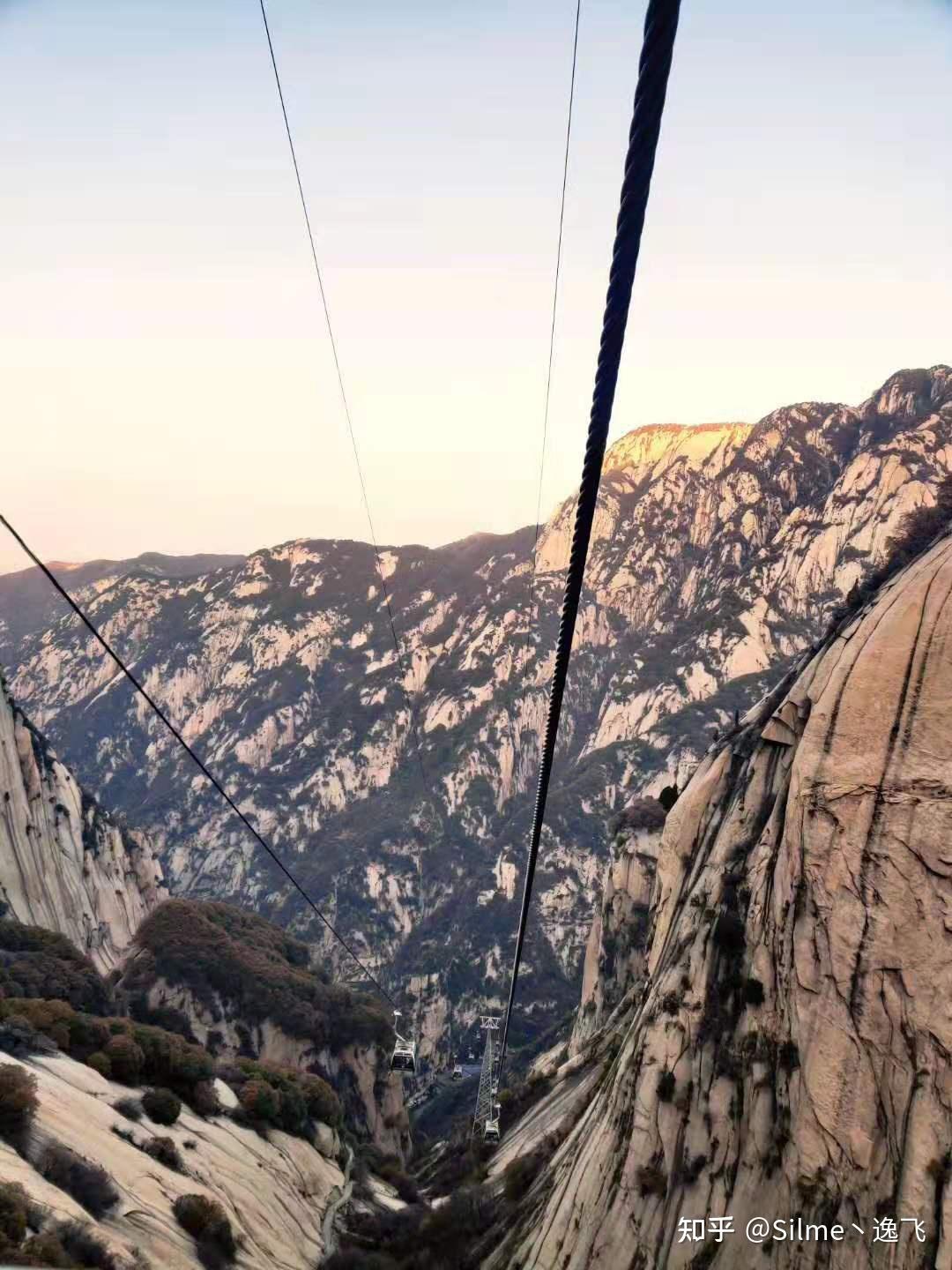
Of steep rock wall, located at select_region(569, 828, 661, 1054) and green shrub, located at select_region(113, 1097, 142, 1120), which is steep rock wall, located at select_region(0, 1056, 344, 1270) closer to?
green shrub, located at select_region(113, 1097, 142, 1120)

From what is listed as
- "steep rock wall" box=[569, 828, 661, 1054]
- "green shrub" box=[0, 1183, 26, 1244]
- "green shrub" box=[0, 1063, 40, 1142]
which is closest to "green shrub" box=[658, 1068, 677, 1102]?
"green shrub" box=[0, 1183, 26, 1244]

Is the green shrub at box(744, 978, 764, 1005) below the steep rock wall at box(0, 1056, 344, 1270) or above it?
above

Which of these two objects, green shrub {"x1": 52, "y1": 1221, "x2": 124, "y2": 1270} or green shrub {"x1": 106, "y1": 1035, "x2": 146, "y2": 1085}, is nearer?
green shrub {"x1": 52, "y1": 1221, "x2": 124, "y2": 1270}

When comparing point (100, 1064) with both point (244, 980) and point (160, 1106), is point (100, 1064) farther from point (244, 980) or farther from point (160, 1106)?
point (244, 980)

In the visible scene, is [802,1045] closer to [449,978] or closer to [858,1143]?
[858,1143]

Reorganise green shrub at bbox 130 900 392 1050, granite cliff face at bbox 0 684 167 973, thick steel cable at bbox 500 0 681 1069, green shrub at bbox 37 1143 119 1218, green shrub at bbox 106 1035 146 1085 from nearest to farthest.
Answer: thick steel cable at bbox 500 0 681 1069
green shrub at bbox 37 1143 119 1218
green shrub at bbox 106 1035 146 1085
granite cliff face at bbox 0 684 167 973
green shrub at bbox 130 900 392 1050

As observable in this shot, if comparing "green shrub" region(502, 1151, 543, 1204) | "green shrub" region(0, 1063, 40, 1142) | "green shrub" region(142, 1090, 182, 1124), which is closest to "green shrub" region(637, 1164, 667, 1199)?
"green shrub" region(502, 1151, 543, 1204)

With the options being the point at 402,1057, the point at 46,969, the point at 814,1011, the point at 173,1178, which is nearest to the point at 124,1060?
the point at 173,1178

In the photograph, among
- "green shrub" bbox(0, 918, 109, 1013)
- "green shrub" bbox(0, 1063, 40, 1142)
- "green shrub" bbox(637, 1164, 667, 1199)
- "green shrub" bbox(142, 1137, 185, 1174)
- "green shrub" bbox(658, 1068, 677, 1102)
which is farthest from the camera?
"green shrub" bbox(0, 918, 109, 1013)
